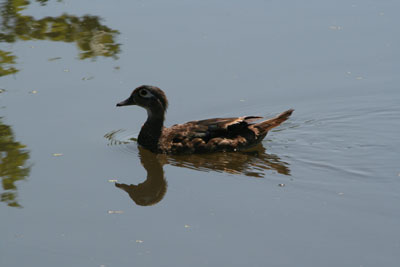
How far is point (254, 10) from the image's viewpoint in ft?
60.2

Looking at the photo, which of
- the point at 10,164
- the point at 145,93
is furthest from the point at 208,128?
the point at 10,164

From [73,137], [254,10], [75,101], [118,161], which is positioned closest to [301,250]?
[118,161]

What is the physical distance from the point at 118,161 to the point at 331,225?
3.97 m

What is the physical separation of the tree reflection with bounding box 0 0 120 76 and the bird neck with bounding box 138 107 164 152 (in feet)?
9.99

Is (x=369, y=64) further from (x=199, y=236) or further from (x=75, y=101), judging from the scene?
(x=199, y=236)

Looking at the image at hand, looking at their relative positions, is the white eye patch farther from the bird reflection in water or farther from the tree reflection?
the tree reflection

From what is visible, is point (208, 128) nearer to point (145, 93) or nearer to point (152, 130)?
point (152, 130)

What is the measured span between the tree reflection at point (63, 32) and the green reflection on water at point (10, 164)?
3.15 meters

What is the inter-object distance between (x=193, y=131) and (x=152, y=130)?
0.74 m

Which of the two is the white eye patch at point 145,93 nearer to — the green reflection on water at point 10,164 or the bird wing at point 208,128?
the bird wing at point 208,128

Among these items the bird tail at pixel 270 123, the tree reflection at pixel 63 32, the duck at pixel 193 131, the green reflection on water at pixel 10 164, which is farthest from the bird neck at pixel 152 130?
the tree reflection at pixel 63 32

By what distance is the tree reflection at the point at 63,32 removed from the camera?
16.4 metres

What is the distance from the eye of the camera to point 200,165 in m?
12.4

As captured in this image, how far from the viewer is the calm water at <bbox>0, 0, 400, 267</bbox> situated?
953 centimetres
